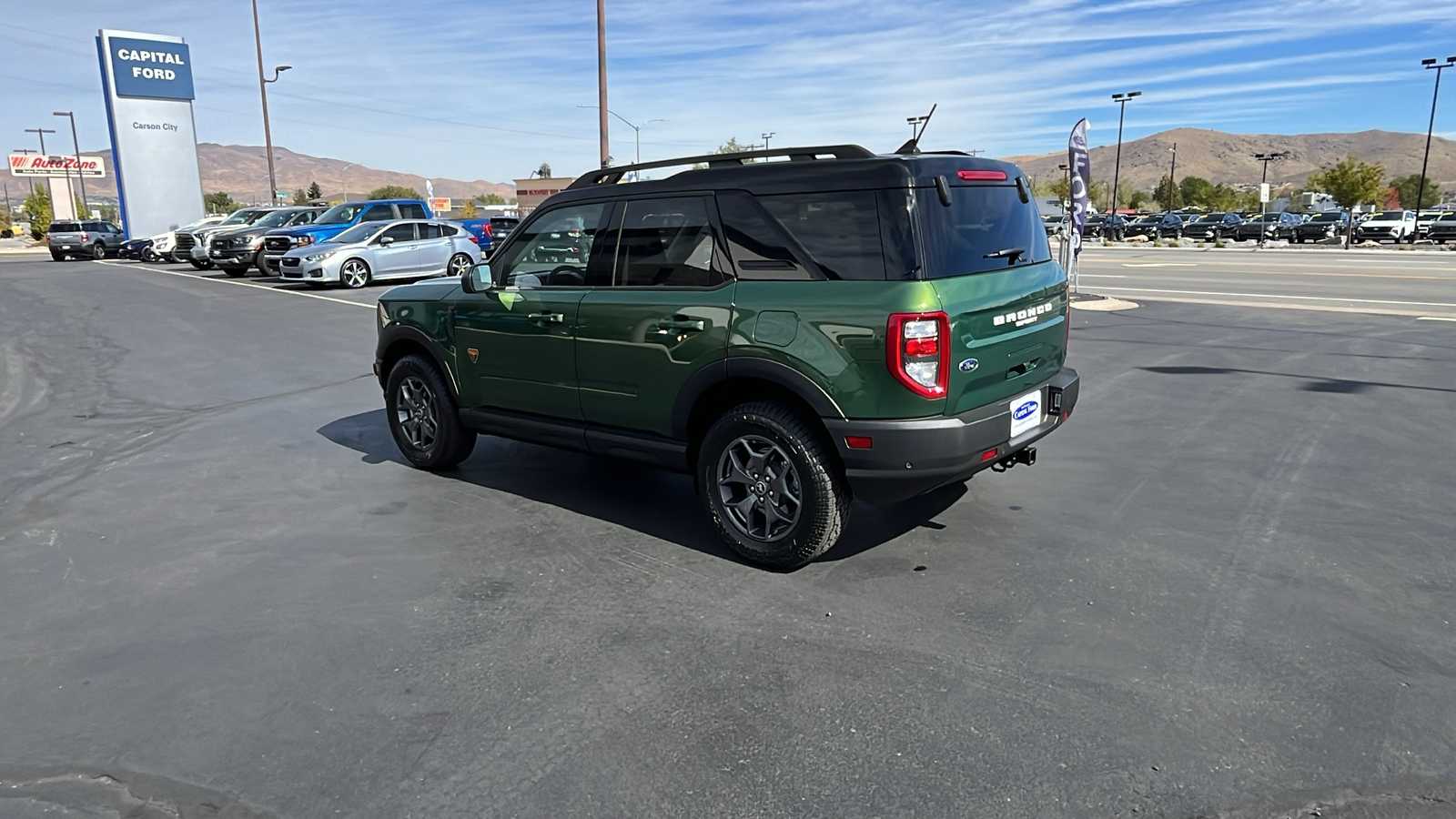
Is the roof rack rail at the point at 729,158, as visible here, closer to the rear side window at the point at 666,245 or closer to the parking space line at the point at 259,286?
the rear side window at the point at 666,245

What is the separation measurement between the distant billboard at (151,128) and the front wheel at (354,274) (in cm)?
2564

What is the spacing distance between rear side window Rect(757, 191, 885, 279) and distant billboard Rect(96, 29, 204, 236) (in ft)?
141

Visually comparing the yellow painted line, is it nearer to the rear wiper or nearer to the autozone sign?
the rear wiper

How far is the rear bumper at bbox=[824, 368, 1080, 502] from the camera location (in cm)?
406

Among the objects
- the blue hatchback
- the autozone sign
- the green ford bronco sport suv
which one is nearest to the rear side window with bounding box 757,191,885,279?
the green ford bronco sport suv

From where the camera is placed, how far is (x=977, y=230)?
442 cm

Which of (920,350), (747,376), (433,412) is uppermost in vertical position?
(920,350)

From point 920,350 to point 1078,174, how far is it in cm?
1243

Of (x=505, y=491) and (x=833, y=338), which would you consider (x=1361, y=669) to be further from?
(x=505, y=491)

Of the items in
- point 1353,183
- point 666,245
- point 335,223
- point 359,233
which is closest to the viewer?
point 666,245

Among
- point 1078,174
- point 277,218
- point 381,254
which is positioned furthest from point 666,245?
point 277,218

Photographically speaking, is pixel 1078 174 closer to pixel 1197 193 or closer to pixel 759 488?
pixel 759 488

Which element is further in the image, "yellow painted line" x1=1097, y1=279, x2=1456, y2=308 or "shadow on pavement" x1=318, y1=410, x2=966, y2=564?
"yellow painted line" x1=1097, y1=279, x2=1456, y2=308

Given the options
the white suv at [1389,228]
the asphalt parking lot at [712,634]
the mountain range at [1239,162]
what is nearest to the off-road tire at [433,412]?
the asphalt parking lot at [712,634]
